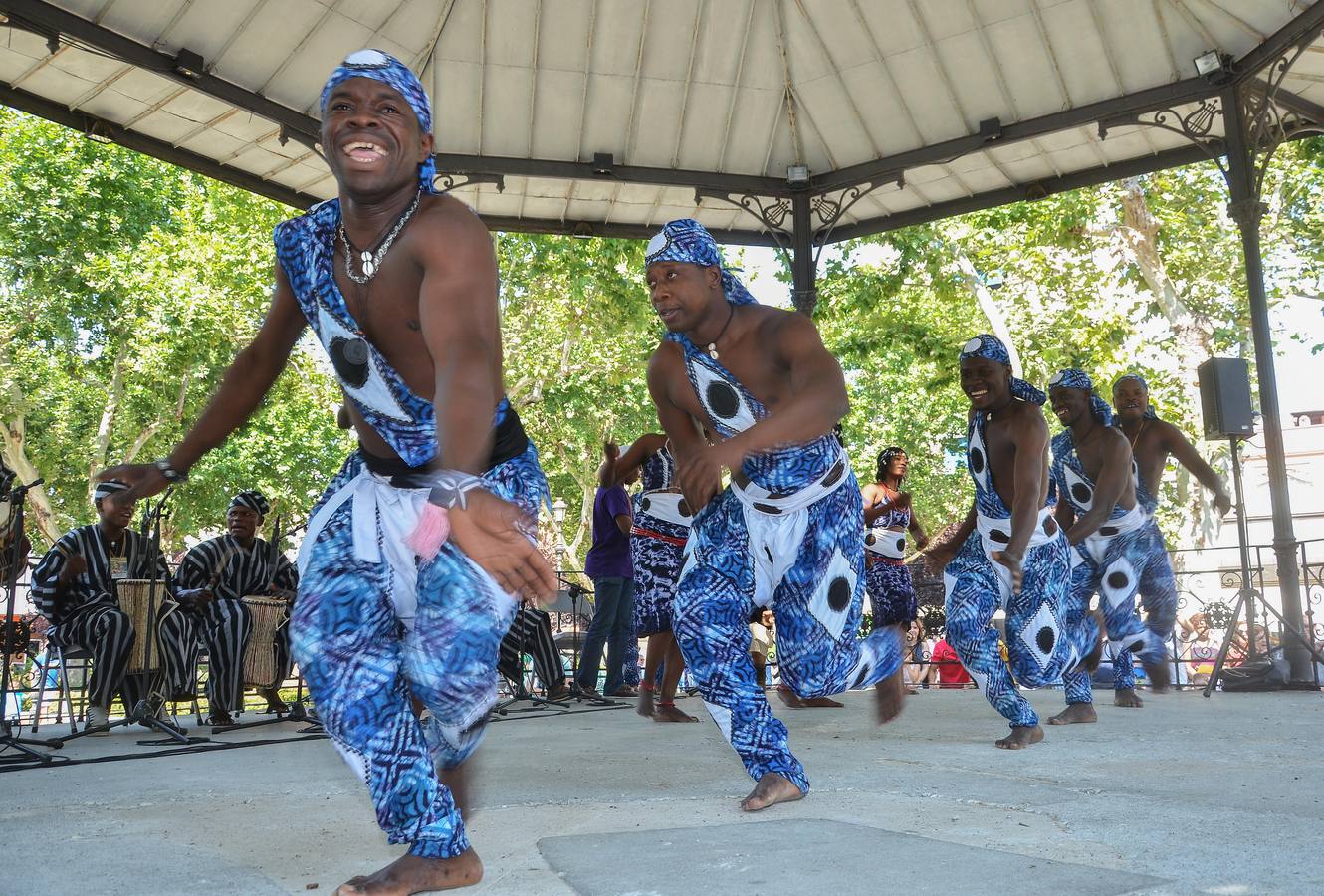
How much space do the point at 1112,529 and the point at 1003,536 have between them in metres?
2.47

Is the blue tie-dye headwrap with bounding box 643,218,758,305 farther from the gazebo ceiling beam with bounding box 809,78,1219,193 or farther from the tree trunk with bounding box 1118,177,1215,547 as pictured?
the tree trunk with bounding box 1118,177,1215,547

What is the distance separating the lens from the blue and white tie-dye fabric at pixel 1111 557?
7.84 metres

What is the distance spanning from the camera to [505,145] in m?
9.59

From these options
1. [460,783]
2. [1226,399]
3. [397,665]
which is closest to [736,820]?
[460,783]

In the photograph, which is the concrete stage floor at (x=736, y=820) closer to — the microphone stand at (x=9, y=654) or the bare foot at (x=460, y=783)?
the bare foot at (x=460, y=783)

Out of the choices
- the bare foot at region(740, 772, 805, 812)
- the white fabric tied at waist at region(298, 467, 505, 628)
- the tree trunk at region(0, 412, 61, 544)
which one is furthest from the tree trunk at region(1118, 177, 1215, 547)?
the tree trunk at region(0, 412, 61, 544)

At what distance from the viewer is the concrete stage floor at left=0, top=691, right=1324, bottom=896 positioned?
2.52 m

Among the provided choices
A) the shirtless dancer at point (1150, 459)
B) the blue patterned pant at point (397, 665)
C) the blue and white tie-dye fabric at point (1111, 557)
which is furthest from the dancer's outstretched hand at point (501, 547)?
the shirtless dancer at point (1150, 459)

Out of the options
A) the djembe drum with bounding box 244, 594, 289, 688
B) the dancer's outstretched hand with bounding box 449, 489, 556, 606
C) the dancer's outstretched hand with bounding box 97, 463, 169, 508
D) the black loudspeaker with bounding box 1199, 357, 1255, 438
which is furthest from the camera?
the black loudspeaker with bounding box 1199, 357, 1255, 438

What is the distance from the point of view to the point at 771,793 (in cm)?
353

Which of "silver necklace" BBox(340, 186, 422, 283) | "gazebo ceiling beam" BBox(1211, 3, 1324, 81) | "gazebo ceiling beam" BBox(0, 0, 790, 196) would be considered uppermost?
"gazebo ceiling beam" BBox(1211, 3, 1324, 81)

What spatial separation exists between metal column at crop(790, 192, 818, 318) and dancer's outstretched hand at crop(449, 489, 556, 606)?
812cm

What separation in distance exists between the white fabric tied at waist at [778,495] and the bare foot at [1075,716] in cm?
299

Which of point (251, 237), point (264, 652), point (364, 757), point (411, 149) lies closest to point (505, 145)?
point (264, 652)
